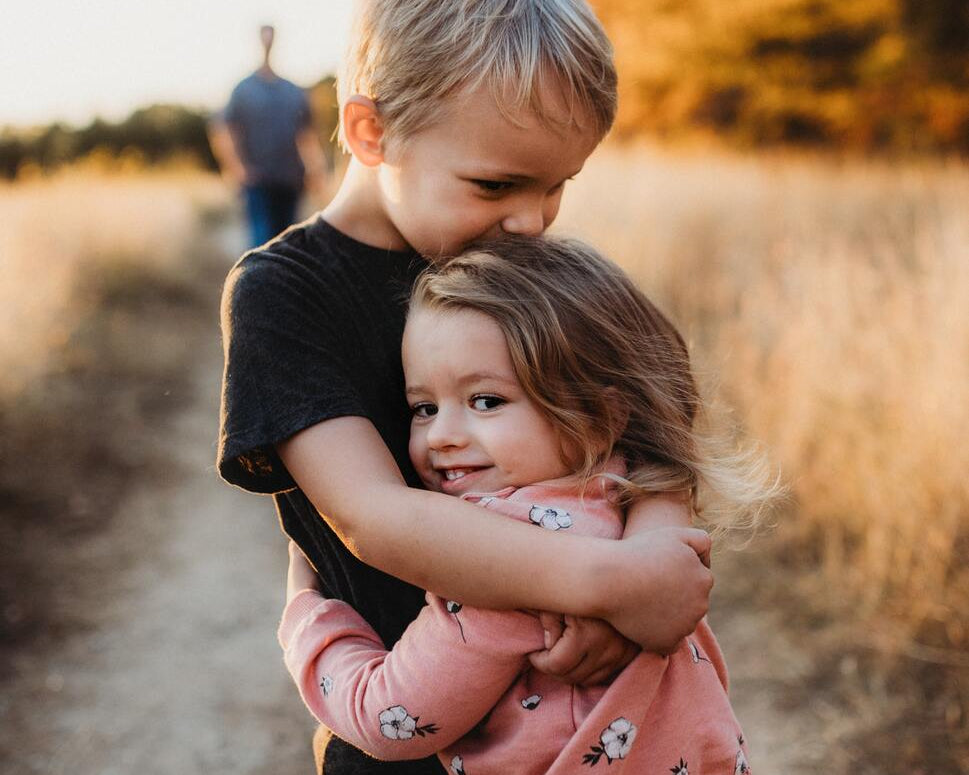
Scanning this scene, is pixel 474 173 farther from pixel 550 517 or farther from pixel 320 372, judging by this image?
pixel 550 517

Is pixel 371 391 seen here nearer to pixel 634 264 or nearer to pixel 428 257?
pixel 428 257

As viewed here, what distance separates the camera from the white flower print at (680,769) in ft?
3.55

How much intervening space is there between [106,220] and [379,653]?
8402mm

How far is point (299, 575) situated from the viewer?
138 cm

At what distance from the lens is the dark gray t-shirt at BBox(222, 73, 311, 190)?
6.30 metres

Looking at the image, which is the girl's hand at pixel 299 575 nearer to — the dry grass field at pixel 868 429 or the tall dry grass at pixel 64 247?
the dry grass field at pixel 868 429

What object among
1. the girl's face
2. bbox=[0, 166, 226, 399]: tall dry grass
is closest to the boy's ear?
the girl's face

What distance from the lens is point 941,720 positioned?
8.40ft

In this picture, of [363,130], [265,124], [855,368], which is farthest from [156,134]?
[363,130]

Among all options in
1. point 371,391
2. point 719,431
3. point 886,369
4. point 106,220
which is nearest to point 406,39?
point 371,391

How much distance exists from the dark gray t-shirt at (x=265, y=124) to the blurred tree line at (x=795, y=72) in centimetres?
922

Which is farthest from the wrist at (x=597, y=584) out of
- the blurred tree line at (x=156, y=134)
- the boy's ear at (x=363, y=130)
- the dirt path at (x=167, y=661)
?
the blurred tree line at (x=156, y=134)

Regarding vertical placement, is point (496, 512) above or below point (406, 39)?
below

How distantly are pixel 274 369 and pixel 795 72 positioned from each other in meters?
15.6
